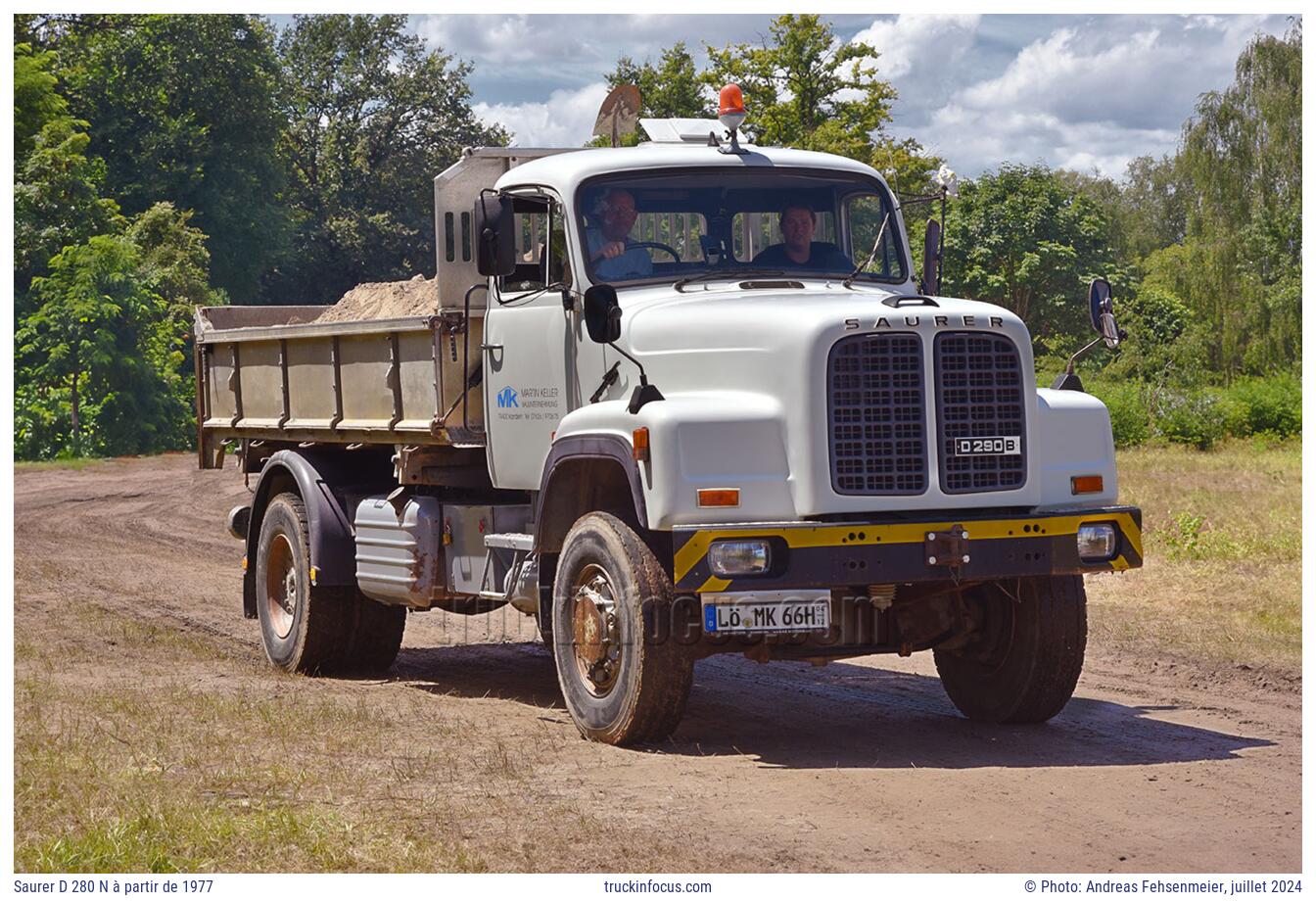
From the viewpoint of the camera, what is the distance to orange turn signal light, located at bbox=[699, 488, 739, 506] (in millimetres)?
8203

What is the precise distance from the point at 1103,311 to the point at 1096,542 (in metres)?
1.22

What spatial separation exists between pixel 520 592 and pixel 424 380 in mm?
1445

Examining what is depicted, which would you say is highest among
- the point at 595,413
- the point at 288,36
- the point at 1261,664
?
the point at 288,36

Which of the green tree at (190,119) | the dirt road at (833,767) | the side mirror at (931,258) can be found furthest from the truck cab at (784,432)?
the green tree at (190,119)

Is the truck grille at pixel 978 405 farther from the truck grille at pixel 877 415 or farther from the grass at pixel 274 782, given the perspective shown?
the grass at pixel 274 782

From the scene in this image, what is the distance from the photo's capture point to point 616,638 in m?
8.73

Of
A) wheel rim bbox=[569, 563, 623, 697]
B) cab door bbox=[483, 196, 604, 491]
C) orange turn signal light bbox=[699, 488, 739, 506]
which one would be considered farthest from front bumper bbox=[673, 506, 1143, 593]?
cab door bbox=[483, 196, 604, 491]

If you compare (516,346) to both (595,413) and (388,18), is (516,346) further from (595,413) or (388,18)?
(388,18)

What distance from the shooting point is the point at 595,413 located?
889 centimetres

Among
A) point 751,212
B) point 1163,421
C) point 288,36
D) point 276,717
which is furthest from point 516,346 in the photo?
point 288,36

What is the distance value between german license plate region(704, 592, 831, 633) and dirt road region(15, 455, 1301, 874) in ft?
2.12

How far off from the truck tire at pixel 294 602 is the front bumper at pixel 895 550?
4280mm

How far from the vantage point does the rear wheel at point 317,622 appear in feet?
38.9
